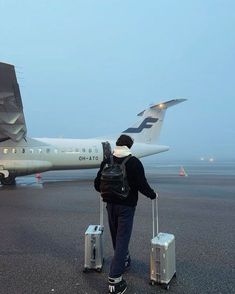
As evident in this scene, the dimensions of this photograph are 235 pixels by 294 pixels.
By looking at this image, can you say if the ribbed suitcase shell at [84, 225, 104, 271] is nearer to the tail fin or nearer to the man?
the man

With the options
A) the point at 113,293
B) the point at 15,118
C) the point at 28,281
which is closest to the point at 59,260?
the point at 28,281

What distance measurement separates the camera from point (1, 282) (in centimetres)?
422

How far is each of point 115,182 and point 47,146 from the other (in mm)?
16646

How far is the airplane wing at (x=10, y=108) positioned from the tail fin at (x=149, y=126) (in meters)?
7.71

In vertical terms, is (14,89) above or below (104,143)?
above

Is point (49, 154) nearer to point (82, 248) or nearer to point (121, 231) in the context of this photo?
point (82, 248)

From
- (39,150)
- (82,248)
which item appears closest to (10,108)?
(39,150)

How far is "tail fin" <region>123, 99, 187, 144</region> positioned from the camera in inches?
919

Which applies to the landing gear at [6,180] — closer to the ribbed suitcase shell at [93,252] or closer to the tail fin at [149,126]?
the tail fin at [149,126]

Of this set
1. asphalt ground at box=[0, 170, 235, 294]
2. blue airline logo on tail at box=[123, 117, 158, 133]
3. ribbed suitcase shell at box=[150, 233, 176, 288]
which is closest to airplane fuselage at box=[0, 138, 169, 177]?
blue airline logo on tail at box=[123, 117, 158, 133]

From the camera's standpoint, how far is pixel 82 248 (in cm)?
581

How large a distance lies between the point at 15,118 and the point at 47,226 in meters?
10.6

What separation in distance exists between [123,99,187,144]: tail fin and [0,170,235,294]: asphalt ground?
12.8 metres

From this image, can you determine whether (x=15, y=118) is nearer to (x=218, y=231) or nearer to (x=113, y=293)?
(x=218, y=231)
